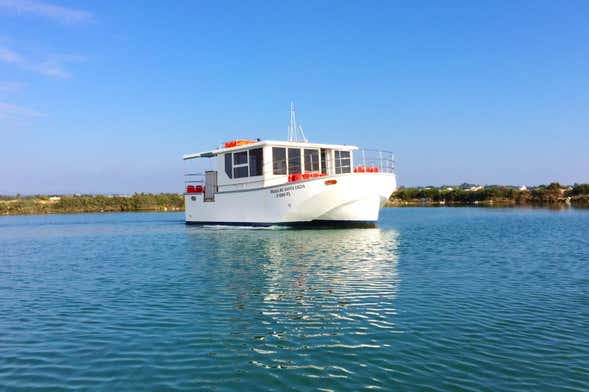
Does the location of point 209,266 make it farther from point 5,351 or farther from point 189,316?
point 5,351

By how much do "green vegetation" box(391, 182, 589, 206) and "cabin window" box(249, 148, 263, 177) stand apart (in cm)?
7848

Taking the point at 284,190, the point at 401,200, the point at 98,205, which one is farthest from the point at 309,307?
the point at 401,200

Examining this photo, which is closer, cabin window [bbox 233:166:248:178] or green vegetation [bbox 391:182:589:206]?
cabin window [bbox 233:166:248:178]

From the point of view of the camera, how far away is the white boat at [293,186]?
1105 inches

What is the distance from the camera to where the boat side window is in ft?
107

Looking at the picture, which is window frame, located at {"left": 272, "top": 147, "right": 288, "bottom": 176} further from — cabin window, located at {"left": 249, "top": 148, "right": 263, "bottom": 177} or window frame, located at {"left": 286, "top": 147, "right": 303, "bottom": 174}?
cabin window, located at {"left": 249, "top": 148, "right": 263, "bottom": 177}

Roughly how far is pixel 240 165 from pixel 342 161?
740 centimetres

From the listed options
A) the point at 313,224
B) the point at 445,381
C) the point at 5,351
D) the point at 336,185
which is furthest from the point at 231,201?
the point at 445,381

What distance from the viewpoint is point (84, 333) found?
27.7 feet

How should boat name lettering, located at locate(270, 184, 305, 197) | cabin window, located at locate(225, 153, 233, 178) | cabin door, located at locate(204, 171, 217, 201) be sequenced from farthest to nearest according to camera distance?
cabin door, located at locate(204, 171, 217, 201) → cabin window, located at locate(225, 153, 233, 178) → boat name lettering, located at locate(270, 184, 305, 197)

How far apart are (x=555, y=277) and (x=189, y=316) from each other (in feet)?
→ 32.6

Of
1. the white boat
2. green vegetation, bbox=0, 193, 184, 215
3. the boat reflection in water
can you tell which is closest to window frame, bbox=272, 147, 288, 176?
the white boat

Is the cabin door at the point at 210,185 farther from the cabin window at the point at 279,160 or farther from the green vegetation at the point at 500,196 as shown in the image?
the green vegetation at the point at 500,196

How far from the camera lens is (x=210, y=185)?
36812mm
